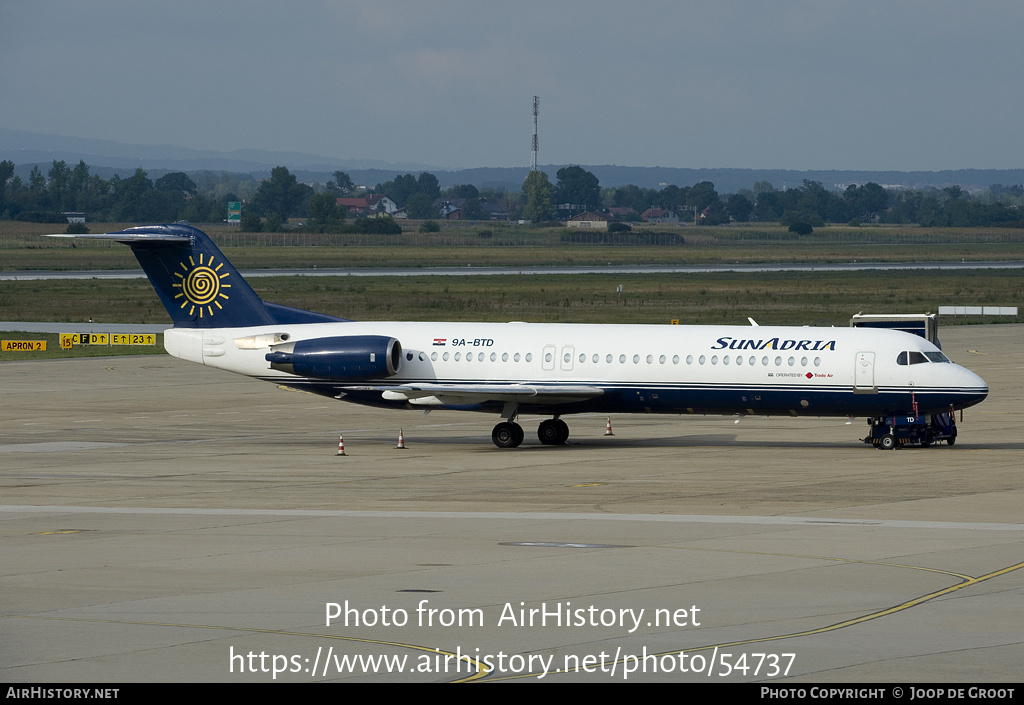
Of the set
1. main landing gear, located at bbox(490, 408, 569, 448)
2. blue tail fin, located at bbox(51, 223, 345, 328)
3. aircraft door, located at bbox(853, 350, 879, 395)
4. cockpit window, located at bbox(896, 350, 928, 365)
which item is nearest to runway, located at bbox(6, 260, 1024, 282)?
blue tail fin, located at bbox(51, 223, 345, 328)

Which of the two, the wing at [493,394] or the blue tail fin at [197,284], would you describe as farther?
the blue tail fin at [197,284]

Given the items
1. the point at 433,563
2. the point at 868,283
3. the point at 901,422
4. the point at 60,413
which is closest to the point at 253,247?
the point at 868,283

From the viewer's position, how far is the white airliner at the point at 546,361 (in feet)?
115

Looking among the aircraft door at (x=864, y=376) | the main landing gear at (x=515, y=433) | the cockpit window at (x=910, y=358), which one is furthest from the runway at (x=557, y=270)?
the cockpit window at (x=910, y=358)

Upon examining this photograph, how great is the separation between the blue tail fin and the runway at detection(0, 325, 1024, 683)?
337 cm

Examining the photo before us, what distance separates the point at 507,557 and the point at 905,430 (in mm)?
18217

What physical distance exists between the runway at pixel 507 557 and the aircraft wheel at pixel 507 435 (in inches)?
30.7

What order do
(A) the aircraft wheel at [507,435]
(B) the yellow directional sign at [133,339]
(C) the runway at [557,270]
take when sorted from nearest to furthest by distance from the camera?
(A) the aircraft wheel at [507,435], (B) the yellow directional sign at [133,339], (C) the runway at [557,270]

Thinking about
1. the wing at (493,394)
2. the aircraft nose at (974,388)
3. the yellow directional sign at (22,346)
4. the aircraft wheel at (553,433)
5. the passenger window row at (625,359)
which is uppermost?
the passenger window row at (625,359)

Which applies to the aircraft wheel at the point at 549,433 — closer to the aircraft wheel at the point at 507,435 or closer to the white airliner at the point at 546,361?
the white airliner at the point at 546,361

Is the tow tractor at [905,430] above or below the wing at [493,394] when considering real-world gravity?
below

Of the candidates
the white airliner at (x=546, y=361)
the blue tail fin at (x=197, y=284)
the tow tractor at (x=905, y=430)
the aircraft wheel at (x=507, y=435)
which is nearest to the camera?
the white airliner at (x=546, y=361)

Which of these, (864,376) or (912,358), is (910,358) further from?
(864,376)

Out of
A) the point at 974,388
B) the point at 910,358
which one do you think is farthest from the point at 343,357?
the point at 974,388
